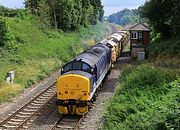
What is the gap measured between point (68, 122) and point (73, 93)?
1535mm

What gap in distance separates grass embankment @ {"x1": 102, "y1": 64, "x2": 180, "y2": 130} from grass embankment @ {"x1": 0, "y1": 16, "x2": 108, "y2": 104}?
8.53 metres

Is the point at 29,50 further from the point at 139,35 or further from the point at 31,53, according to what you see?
the point at 139,35

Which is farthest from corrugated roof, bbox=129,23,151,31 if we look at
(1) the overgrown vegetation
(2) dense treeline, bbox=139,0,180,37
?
(1) the overgrown vegetation

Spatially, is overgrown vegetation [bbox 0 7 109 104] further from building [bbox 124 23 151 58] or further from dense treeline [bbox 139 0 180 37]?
dense treeline [bbox 139 0 180 37]

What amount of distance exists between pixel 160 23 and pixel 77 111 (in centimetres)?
2086

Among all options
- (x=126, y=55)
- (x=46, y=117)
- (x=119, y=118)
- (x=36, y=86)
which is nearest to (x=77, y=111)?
(x=46, y=117)

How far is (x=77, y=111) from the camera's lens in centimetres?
1998

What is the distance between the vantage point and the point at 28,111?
69.9ft

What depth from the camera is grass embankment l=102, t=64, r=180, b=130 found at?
12.9 meters

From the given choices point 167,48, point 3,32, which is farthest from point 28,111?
point 167,48

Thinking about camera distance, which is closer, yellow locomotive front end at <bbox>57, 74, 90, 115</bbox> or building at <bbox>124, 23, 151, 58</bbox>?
yellow locomotive front end at <bbox>57, 74, 90, 115</bbox>

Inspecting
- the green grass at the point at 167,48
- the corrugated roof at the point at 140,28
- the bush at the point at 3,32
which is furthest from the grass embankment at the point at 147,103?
the corrugated roof at the point at 140,28

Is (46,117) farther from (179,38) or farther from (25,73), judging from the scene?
(179,38)

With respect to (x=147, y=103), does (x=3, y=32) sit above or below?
above
